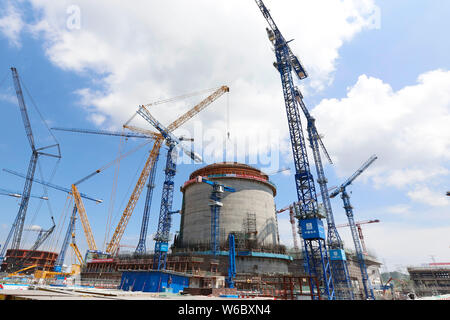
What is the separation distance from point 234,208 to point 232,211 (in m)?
0.92

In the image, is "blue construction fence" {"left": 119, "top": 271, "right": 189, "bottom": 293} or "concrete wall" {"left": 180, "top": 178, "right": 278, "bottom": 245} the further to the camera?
"concrete wall" {"left": 180, "top": 178, "right": 278, "bottom": 245}

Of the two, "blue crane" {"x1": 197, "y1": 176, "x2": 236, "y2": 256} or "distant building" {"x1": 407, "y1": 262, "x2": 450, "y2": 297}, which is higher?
"blue crane" {"x1": 197, "y1": 176, "x2": 236, "y2": 256}

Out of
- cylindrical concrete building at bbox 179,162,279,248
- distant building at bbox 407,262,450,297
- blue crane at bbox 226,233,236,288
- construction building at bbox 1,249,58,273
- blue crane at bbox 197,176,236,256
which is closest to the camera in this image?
blue crane at bbox 226,233,236,288

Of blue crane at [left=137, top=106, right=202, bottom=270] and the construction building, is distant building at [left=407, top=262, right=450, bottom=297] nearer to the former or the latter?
blue crane at [left=137, top=106, right=202, bottom=270]

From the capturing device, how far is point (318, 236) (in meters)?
38.1

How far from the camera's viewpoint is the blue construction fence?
96.2ft

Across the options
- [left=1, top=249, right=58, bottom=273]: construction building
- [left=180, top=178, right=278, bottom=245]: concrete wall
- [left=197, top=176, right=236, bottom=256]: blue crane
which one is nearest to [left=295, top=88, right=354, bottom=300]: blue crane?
[left=180, top=178, right=278, bottom=245]: concrete wall

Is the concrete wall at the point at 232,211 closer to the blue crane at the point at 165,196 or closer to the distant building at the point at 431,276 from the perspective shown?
the blue crane at the point at 165,196

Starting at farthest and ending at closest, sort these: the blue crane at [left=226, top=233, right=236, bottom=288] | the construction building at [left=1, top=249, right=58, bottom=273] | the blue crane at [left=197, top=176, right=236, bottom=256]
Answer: the construction building at [left=1, top=249, right=58, bottom=273] < the blue crane at [left=197, top=176, right=236, bottom=256] < the blue crane at [left=226, top=233, right=236, bottom=288]

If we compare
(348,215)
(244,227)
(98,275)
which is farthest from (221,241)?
(348,215)

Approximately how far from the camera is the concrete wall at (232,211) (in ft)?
195
